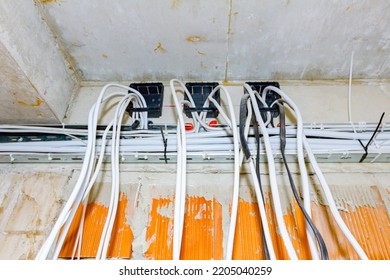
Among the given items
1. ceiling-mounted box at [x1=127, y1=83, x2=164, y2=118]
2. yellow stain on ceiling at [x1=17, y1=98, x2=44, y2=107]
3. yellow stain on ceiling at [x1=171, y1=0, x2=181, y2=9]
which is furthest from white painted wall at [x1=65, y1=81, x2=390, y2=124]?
yellow stain on ceiling at [x1=171, y1=0, x2=181, y2=9]

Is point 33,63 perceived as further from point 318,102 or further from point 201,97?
point 318,102

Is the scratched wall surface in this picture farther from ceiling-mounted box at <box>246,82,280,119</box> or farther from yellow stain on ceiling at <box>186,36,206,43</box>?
yellow stain on ceiling at <box>186,36,206,43</box>

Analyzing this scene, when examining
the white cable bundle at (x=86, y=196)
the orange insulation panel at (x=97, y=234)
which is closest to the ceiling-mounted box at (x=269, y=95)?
the white cable bundle at (x=86, y=196)

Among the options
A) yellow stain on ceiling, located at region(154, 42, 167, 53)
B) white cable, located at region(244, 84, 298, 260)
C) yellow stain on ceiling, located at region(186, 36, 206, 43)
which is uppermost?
yellow stain on ceiling, located at region(154, 42, 167, 53)

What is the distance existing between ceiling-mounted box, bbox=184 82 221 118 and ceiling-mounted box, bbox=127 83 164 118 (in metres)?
0.11

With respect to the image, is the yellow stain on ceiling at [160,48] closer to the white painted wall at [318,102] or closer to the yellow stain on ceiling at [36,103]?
the white painted wall at [318,102]

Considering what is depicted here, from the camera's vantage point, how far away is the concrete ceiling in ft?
2.82

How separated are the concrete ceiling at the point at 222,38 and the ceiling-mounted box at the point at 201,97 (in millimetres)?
56

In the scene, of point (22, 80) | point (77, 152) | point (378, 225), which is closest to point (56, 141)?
point (77, 152)

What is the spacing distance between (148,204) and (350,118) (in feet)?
2.61

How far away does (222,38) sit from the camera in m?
0.95

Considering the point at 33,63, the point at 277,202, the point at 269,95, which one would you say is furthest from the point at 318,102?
the point at 33,63

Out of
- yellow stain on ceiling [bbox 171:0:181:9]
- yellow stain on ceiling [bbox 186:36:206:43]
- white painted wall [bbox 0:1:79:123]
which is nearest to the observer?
white painted wall [bbox 0:1:79:123]

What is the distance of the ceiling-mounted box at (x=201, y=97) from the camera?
3.11ft
